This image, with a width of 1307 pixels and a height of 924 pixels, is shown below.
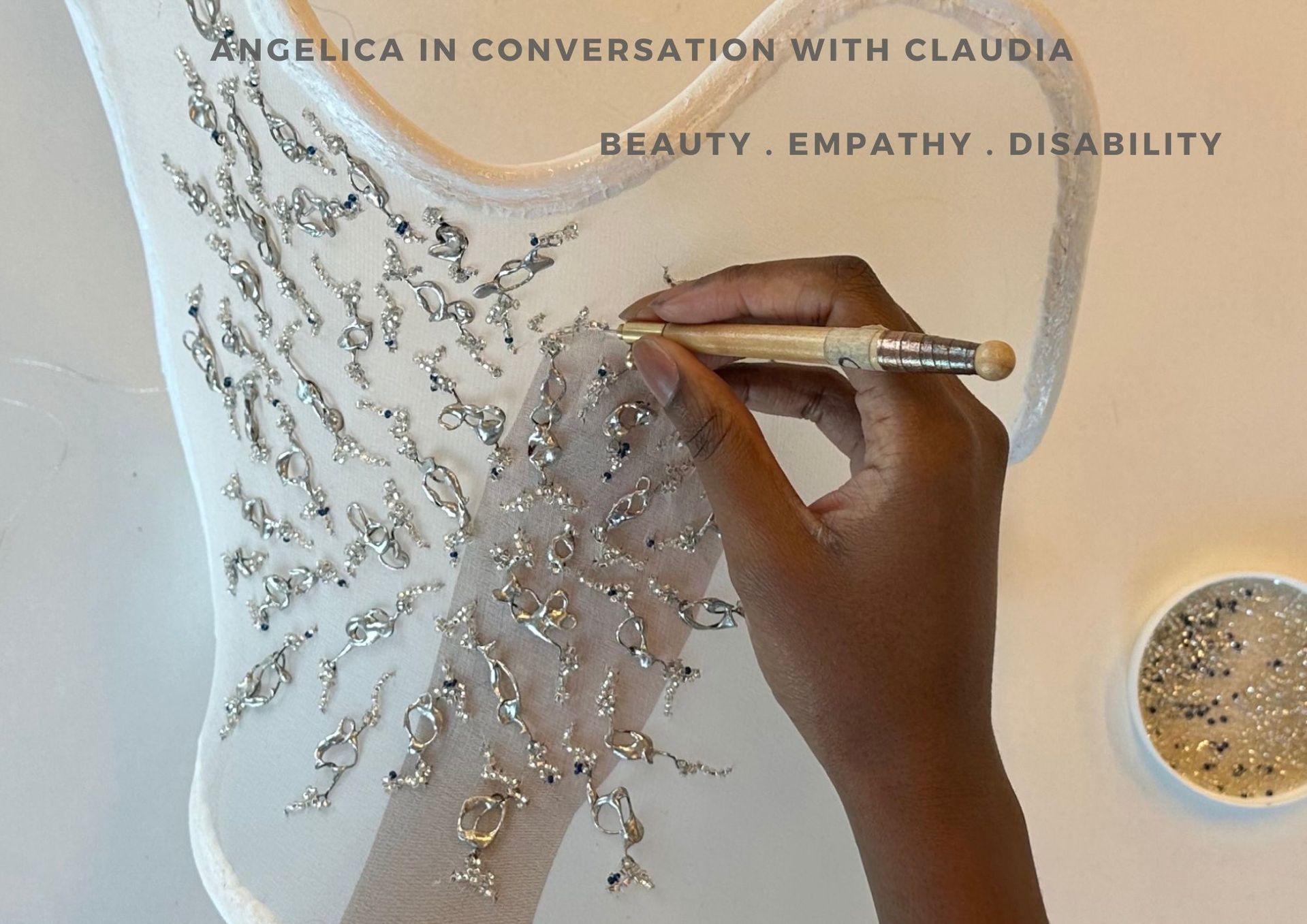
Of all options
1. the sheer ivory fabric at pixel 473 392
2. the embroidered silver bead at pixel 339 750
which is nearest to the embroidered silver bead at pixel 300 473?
the sheer ivory fabric at pixel 473 392

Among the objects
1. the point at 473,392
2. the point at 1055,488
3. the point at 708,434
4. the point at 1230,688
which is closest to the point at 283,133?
the point at 473,392

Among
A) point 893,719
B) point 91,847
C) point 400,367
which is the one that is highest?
point 400,367

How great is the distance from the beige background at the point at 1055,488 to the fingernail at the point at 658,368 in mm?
193

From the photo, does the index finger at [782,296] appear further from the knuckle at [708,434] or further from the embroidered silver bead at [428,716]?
the embroidered silver bead at [428,716]

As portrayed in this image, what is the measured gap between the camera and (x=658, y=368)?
0.49 m

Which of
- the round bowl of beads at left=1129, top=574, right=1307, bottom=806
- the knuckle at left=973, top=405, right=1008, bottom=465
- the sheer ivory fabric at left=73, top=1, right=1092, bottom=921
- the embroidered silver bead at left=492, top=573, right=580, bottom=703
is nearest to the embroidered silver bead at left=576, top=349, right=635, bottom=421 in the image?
the sheer ivory fabric at left=73, top=1, right=1092, bottom=921

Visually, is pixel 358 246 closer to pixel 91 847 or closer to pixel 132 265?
pixel 132 265

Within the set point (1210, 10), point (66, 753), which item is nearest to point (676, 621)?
point (66, 753)

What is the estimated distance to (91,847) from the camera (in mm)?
766

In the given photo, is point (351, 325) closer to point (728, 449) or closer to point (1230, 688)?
point (728, 449)

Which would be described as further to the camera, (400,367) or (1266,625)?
(1266,625)

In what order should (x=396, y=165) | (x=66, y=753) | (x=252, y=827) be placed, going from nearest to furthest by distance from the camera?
(x=396, y=165)
(x=252, y=827)
(x=66, y=753)

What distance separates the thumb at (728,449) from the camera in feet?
1.61

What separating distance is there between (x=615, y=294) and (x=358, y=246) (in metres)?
0.15
